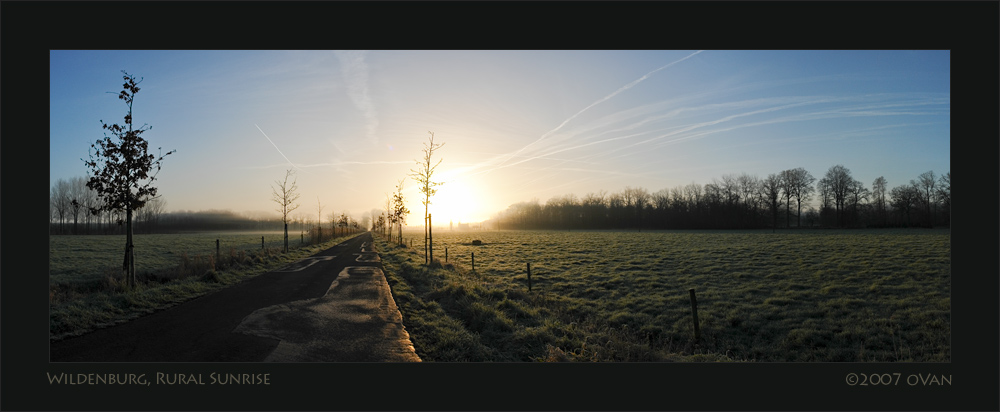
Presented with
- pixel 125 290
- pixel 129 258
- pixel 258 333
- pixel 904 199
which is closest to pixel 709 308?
pixel 904 199

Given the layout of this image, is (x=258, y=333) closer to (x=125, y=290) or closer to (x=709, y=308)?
(x=125, y=290)

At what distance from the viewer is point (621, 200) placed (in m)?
97.4

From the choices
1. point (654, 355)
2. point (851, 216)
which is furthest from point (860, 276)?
point (654, 355)

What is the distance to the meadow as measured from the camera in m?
6.91

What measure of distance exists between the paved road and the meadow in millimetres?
752

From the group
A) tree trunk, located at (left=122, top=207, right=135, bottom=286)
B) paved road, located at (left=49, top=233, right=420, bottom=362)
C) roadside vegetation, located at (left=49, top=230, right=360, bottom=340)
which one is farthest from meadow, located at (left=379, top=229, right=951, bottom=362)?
tree trunk, located at (left=122, top=207, right=135, bottom=286)

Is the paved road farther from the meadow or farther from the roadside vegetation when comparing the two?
the meadow

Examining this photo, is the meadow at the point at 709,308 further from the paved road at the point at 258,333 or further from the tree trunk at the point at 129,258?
the tree trunk at the point at 129,258

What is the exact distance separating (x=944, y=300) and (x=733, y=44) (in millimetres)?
14459

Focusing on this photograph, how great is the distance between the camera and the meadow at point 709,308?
691 cm

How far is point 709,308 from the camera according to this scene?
13102 millimetres

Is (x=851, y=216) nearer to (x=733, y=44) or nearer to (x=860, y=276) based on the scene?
(x=860, y=276)

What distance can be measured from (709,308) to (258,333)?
1353 cm

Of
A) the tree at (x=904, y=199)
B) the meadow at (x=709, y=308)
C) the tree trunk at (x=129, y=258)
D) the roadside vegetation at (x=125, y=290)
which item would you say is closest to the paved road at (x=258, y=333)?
the roadside vegetation at (x=125, y=290)
